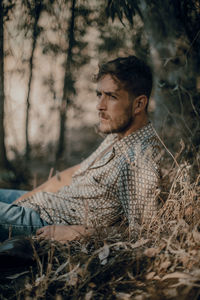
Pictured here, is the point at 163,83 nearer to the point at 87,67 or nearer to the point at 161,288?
the point at 87,67

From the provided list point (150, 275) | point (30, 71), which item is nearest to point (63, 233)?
point (150, 275)

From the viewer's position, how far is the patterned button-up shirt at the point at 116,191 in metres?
1.78

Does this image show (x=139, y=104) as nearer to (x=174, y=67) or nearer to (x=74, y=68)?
(x=174, y=67)

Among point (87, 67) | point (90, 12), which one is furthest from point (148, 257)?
point (87, 67)

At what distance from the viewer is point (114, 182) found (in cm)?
195

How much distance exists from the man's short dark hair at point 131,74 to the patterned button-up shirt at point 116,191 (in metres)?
0.34

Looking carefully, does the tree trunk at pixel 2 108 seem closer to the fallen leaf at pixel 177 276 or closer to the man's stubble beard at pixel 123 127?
the man's stubble beard at pixel 123 127

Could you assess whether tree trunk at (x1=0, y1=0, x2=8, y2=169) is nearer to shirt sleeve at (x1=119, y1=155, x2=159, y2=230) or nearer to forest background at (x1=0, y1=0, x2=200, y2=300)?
forest background at (x1=0, y1=0, x2=200, y2=300)

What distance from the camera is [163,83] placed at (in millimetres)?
3465

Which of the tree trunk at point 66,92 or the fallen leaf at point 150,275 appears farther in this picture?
the tree trunk at point 66,92

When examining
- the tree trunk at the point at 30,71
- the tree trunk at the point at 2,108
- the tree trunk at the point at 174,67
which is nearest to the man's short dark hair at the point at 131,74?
the tree trunk at the point at 174,67

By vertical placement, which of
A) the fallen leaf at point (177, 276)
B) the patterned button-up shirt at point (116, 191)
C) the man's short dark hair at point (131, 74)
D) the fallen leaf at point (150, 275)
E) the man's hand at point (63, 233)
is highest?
the man's short dark hair at point (131, 74)

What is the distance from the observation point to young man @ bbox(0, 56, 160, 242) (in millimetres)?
1792

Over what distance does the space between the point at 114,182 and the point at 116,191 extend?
0.26ft
